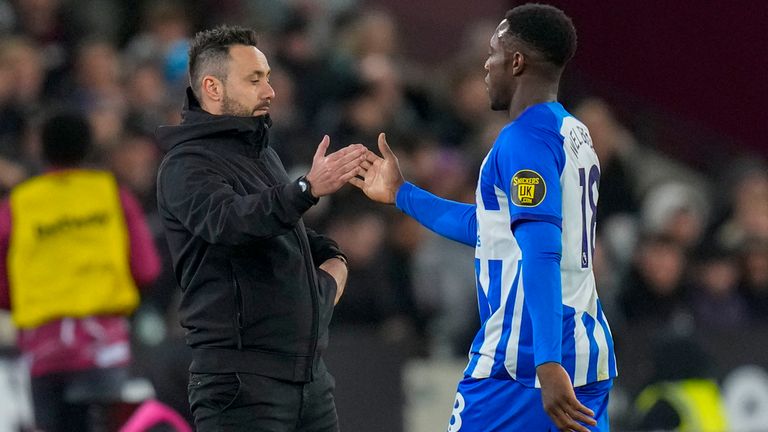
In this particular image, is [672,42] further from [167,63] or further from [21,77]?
[21,77]

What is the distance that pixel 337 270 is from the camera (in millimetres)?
4926

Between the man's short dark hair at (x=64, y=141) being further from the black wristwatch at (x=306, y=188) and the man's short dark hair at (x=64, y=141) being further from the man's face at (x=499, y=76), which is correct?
the man's face at (x=499, y=76)

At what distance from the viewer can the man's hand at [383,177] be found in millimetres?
5004

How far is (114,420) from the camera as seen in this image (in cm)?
690

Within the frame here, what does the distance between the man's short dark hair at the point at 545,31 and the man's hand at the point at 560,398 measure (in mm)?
1001

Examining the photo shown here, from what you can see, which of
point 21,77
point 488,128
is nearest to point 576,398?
point 21,77

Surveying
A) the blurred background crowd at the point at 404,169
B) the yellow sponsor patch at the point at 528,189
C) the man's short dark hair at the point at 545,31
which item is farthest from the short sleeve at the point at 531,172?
the blurred background crowd at the point at 404,169

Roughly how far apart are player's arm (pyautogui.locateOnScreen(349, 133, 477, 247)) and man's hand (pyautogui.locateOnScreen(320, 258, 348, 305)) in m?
0.27

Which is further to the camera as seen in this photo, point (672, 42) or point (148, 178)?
point (672, 42)

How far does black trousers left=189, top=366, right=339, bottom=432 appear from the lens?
4500 mm

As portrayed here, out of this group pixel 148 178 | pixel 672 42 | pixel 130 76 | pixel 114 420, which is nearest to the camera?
pixel 114 420

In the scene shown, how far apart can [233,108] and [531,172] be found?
108 cm

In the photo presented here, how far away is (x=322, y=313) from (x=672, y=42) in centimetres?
900

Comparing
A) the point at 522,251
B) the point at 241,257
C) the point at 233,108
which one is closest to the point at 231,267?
the point at 241,257
